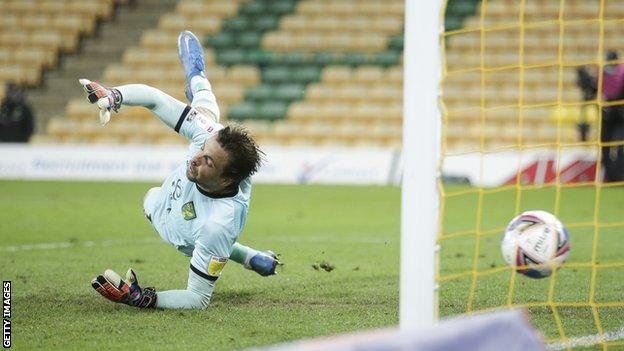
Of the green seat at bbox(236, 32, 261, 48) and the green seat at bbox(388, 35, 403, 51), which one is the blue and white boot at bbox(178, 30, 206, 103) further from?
the green seat at bbox(236, 32, 261, 48)

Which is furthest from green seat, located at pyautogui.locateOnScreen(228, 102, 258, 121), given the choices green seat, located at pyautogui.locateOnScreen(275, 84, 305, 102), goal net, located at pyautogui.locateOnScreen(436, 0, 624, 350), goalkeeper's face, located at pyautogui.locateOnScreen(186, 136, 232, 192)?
goalkeeper's face, located at pyautogui.locateOnScreen(186, 136, 232, 192)

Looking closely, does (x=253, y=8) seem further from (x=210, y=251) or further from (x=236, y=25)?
(x=210, y=251)

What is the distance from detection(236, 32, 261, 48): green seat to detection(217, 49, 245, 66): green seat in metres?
0.20

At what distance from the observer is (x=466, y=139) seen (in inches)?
760

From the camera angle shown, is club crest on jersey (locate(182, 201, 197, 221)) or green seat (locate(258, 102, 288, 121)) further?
green seat (locate(258, 102, 288, 121))

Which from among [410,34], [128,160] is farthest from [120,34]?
[410,34]

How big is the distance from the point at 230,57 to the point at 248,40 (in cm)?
55

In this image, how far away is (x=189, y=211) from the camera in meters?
5.95

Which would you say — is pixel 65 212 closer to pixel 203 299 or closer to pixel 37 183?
pixel 37 183

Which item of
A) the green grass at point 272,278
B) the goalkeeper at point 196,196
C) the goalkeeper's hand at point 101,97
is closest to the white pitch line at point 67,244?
the green grass at point 272,278

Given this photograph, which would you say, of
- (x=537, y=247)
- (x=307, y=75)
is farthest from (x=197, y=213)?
(x=307, y=75)

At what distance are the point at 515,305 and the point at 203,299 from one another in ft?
5.49

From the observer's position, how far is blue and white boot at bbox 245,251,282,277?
648 cm

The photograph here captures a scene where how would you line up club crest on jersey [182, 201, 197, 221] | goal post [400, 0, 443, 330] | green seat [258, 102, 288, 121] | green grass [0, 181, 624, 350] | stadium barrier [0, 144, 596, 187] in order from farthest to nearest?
1. green seat [258, 102, 288, 121]
2. stadium barrier [0, 144, 596, 187]
3. club crest on jersey [182, 201, 197, 221]
4. green grass [0, 181, 624, 350]
5. goal post [400, 0, 443, 330]
